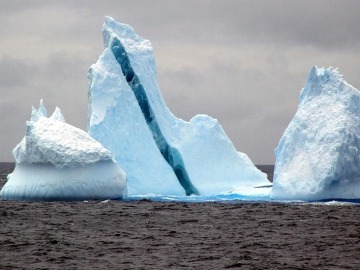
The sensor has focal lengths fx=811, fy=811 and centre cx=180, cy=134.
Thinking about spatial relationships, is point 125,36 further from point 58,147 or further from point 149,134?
point 58,147

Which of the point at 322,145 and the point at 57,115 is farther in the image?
the point at 57,115

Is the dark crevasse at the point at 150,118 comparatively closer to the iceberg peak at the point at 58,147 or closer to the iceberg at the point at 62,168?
the iceberg at the point at 62,168

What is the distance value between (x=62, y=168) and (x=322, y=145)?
7.67 meters

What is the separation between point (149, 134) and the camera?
90.4ft

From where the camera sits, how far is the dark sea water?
1300cm

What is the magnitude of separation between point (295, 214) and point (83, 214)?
17.6 feet

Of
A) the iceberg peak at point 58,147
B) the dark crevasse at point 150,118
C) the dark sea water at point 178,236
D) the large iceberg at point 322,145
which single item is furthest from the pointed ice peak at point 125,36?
the dark sea water at point 178,236

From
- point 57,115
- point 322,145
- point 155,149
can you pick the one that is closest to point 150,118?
point 155,149

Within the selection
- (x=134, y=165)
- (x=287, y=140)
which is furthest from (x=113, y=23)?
(x=287, y=140)

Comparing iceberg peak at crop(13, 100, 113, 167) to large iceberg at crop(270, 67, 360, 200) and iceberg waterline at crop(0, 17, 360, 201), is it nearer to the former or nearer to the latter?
iceberg waterline at crop(0, 17, 360, 201)

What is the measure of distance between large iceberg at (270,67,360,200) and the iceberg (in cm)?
521

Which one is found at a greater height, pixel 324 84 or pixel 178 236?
pixel 324 84

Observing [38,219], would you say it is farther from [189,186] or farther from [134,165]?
[189,186]

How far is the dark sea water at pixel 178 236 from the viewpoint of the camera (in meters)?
13.0
